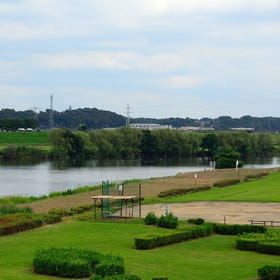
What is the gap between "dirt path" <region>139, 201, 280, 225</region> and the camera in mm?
37844

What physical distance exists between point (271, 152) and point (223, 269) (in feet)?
439

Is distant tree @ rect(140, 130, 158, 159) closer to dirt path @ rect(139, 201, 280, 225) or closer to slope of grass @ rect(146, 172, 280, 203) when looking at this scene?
slope of grass @ rect(146, 172, 280, 203)

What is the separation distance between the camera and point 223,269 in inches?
875

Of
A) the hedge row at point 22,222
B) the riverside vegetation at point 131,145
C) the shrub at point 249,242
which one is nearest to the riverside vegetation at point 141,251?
the shrub at point 249,242

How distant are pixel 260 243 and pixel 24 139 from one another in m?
135

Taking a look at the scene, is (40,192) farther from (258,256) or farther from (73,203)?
(258,256)

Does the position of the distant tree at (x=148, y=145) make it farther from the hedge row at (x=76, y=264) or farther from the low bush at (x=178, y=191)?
the hedge row at (x=76, y=264)

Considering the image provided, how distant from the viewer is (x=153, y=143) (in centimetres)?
14188

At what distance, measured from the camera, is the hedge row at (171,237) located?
87.4 ft

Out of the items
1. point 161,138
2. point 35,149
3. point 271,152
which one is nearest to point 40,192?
point 35,149

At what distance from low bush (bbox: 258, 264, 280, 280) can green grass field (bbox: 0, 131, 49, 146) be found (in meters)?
133

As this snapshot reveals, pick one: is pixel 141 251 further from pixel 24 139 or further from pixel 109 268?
pixel 24 139

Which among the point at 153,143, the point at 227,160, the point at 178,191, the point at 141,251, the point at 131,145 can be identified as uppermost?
the point at 153,143

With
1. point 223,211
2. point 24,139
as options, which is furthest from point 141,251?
point 24,139
